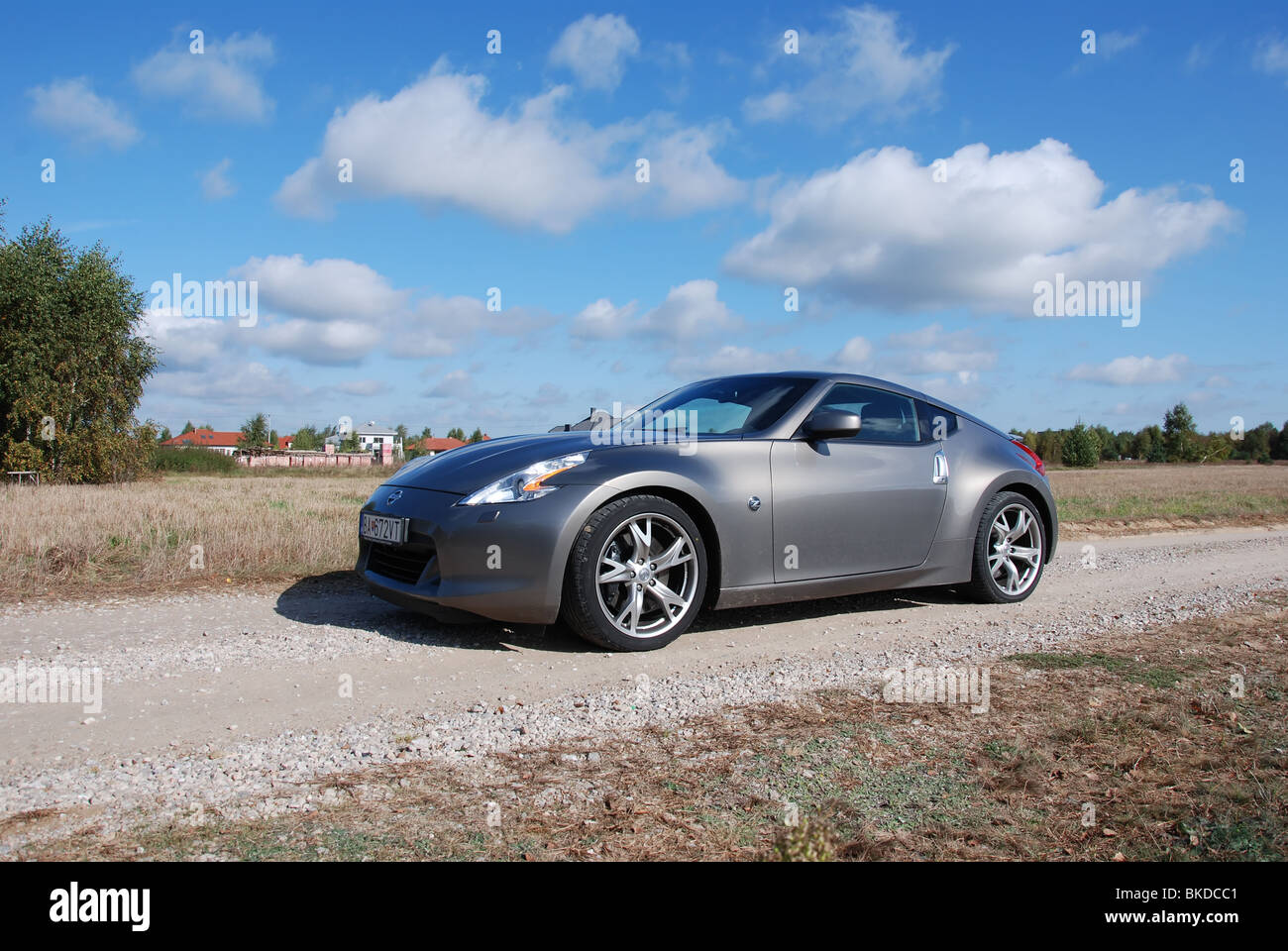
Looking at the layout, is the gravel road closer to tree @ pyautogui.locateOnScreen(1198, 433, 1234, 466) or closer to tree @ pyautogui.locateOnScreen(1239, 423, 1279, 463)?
tree @ pyautogui.locateOnScreen(1198, 433, 1234, 466)

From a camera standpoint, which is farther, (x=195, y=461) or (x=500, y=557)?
(x=195, y=461)

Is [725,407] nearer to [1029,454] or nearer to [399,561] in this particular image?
[399,561]

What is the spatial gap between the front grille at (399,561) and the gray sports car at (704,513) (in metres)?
0.01

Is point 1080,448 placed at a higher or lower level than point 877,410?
higher

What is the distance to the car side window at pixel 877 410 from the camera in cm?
563

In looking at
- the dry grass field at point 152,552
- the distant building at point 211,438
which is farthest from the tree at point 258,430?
the dry grass field at point 152,552

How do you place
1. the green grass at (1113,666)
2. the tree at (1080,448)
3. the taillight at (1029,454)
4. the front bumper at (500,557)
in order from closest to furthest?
the green grass at (1113,666) → the front bumper at (500,557) → the taillight at (1029,454) → the tree at (1080,448)

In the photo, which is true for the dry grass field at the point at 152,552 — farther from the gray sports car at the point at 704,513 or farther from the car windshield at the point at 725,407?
the car windshield at the point at 725,407

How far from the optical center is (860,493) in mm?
5340

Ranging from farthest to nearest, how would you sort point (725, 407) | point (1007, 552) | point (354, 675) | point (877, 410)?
point (1007, 552) < point (877, 410) < point (725, 407) < point (354, 675)

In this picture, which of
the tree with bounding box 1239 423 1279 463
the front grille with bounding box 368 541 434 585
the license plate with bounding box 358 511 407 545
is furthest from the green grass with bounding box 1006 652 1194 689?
the tree with bounding box 1239 423 1279 463

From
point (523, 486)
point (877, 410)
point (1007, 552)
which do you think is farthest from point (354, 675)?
point (1007, 552)

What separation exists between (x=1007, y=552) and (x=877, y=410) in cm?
151
